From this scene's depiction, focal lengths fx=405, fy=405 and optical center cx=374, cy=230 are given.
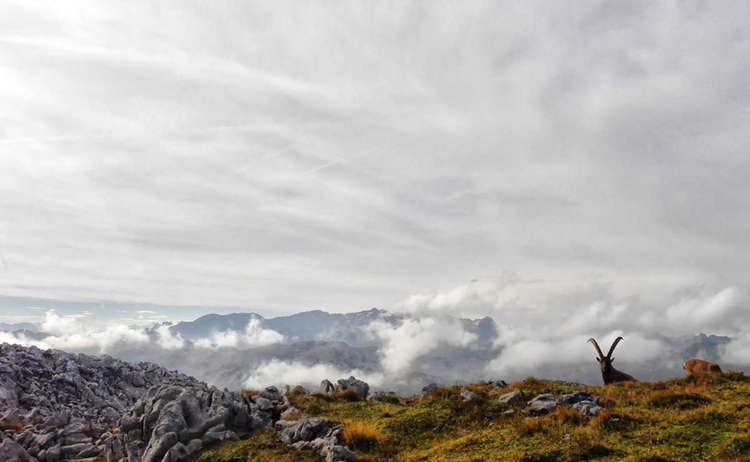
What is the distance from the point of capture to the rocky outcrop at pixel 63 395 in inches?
1115

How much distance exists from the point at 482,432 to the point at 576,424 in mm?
4073

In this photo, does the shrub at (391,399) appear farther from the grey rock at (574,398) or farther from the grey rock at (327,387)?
the grey rock at (574,398)

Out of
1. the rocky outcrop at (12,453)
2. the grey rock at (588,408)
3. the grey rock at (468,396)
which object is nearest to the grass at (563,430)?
the grey rock at (468,396)

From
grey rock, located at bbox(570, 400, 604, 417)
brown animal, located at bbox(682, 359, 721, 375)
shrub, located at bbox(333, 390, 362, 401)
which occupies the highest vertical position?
brown animal, located at bbox(682, 359, 721, 375)

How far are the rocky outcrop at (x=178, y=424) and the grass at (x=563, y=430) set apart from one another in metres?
2.12

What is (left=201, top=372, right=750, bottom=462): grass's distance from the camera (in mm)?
14141

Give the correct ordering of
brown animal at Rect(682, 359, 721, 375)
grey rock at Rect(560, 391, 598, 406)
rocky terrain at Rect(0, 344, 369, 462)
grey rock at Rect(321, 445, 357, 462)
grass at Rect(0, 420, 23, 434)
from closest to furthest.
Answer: grey rock at Rect(321, 445, 357, 462), rocky terrain at Rect(0, 344, 369, 462), grey rock at Rect(560, 391, 598, 406), grass at Rect(0, 420, 23, 434), brown animal at Rect(682, 359, 721, 375)

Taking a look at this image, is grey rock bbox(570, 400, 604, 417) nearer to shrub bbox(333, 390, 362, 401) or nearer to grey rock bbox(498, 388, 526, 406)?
grey rock bbox(498, 388, 526, 406)

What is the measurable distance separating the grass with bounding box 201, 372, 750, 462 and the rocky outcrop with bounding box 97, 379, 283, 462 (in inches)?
83.3

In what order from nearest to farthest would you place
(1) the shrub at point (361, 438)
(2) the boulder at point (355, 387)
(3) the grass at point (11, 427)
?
(1) the shrub at point (361, 438) < (3) the grass at point (11, 427) < (2) the boulder at point (355, 387)

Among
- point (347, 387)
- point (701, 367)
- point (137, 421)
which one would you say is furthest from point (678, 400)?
point (137, 421)

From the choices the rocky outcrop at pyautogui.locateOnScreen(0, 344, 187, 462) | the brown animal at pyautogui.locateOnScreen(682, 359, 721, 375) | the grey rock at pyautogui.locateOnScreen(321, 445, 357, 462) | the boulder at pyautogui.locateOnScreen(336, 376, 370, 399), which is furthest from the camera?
the boulder at pyautogui.locateOnScreen(336, 376, 370, 399)

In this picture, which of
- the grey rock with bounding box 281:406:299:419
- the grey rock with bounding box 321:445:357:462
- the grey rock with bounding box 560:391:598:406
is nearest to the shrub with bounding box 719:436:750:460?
the grey rock with bounding box 560:391:598:406

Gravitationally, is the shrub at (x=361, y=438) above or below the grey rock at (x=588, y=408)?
below
